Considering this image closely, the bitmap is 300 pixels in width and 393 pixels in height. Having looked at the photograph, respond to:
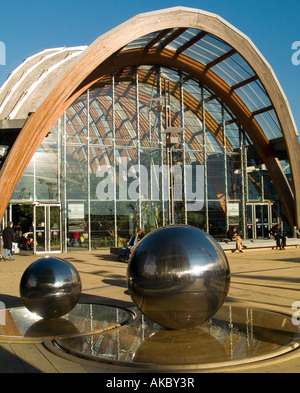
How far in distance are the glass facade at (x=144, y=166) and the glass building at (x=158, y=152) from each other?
64mm

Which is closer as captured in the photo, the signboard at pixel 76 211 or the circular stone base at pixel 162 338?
the circular stone base at pixel 162 338

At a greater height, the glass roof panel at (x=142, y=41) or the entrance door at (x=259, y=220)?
the glass roof panel at (x=142, y=41)

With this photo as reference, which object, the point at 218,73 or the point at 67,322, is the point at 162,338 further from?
the point at 218,73

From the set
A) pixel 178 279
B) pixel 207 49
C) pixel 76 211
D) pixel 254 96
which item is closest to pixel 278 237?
pixel 254 96

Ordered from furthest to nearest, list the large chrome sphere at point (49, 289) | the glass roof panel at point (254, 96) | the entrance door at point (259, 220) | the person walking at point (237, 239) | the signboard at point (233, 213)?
1. the entrance door at point (259, 220)
2. the signboard at point (233, 213)
3. the glass roof panel at point (254, 96)
4. the person walking at point (237, 239)
5. the large chrome sphere at point (49, 289)

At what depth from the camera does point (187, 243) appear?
6.51 meters

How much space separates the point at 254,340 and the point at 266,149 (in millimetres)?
24874

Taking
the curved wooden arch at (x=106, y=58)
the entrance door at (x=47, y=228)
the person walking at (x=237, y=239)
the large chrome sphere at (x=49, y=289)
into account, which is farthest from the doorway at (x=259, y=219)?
the large chrome sphere at (x=49, y=289)

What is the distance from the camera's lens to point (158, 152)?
93.0 ft

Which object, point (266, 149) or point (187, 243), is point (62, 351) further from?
point (266, 149)

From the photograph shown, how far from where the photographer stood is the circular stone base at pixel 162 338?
5655 millimetres

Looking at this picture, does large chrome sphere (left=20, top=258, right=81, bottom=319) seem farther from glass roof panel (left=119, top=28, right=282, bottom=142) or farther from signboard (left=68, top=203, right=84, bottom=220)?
glass roof panel (left=119, top=28, right=282, bottom=142)
